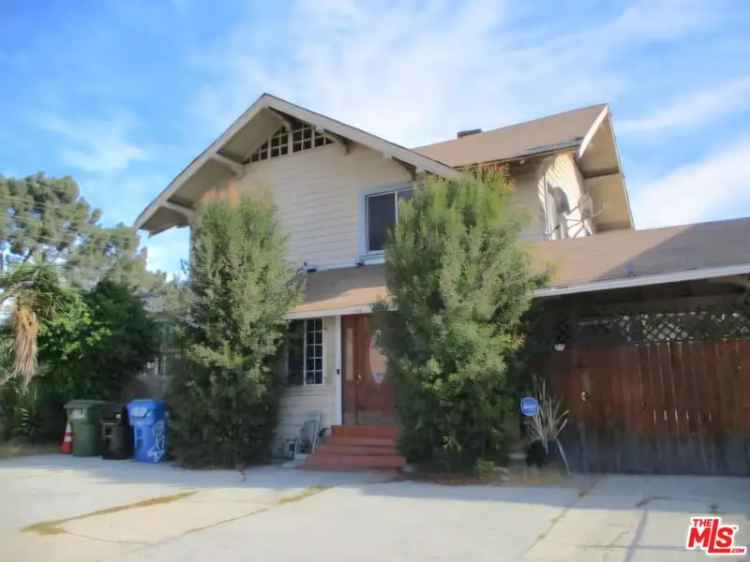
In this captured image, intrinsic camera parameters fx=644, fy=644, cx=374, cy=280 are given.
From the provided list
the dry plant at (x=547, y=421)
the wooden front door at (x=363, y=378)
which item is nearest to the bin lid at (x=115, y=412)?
the wooden front door at (x=363, y=378)

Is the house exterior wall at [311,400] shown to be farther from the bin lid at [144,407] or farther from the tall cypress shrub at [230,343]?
→ the bin lid at [144,407]

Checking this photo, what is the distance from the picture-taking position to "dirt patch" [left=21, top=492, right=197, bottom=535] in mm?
6426

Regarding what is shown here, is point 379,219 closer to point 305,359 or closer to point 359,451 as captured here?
point 305,359

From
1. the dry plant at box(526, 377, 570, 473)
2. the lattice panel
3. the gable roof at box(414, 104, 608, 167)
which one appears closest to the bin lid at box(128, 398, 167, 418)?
the dry plant at box(526, 377, 570, 473)

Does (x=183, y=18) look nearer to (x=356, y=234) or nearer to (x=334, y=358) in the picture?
(x=356, y=234)

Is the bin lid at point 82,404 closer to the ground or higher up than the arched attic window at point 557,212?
closer to the ground

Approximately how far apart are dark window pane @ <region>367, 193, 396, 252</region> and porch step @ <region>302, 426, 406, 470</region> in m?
4.16

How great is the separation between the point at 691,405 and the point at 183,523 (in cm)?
676

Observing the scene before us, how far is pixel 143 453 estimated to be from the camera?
39.0 feet

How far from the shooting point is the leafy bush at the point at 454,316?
8672 millimetres

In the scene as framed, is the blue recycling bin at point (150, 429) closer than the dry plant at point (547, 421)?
No

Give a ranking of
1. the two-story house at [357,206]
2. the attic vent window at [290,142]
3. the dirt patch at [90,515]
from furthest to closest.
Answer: the attic vent window at [290,142], the two-story house at [357,206], the dirt patch at [90,515]

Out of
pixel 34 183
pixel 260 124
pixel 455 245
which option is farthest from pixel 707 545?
pixel 34 183

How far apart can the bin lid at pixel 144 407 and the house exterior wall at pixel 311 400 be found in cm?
221
